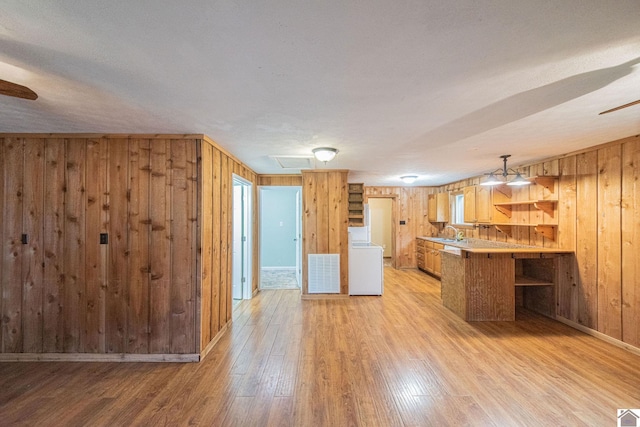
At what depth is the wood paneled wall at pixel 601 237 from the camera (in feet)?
9.79

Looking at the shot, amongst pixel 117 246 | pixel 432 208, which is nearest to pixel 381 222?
pixel 432 208

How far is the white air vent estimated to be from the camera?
16.3 feet

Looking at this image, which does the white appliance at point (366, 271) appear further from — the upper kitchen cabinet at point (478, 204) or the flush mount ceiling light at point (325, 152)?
the flush mount ceiling light at point (325, 152)

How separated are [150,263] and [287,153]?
1958 mm

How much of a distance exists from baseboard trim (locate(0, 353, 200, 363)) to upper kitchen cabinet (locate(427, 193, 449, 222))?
5.92 metres

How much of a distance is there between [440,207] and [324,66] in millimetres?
6095

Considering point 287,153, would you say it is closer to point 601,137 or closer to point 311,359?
point 311,359

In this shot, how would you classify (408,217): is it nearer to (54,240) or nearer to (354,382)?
(354,382)

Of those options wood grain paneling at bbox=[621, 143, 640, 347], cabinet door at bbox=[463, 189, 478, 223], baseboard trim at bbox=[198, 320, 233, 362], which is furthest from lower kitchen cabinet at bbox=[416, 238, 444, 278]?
baseboard trim at bbox=[198, 320, 233, 362]

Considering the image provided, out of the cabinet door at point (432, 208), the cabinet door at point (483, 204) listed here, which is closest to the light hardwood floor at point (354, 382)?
the cabinet door at point (483, 204)

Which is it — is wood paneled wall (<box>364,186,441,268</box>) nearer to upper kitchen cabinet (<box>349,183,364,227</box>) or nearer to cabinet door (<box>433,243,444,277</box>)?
cabinet door (<box>433,243,444,277</box>)

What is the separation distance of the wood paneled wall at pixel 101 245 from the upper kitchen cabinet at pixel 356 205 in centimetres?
314

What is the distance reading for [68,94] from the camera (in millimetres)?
1936

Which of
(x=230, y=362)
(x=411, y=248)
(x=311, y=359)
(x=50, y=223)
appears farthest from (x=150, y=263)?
(x=411, y=248)
